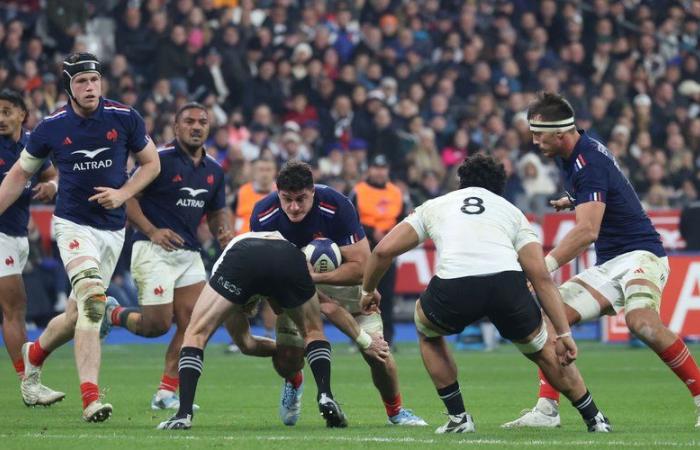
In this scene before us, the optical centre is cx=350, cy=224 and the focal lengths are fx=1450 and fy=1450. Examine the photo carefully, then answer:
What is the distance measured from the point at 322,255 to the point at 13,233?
11.4 feet

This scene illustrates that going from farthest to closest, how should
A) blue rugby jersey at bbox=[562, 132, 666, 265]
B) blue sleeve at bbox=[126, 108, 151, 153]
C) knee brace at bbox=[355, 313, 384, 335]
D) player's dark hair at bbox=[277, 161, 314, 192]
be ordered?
blue sleeve at bbox=[126, 108, 151, 153]
knee brace at bbox=[355, 313, 384, 335]
blue rugby jersey at bbox=[562, 132, 666, 265]
player's dark hair at bbox=[277, 161, 314, 192]

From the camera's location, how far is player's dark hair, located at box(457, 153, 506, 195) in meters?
9.77

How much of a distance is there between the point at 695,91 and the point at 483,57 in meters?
4.38

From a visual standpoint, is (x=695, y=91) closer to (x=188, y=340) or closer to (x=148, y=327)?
(x=148, y=327)

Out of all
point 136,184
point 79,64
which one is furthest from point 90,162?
point 79,64

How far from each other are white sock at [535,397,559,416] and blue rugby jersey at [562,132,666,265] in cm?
118

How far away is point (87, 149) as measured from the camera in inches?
444

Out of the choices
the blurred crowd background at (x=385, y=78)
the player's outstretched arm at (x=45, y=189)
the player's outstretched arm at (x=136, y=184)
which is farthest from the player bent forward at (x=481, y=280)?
the blurred crowd background at (x=385, y=78)

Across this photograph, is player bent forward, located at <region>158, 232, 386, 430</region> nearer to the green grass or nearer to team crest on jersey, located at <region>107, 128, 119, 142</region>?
the green grass

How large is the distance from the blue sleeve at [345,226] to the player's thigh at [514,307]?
1.55 meters

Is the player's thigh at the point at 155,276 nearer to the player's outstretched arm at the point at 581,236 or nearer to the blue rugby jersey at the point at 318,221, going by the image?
the blue rugby jersey at the point at 318,221

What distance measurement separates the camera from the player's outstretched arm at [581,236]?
1036 cm

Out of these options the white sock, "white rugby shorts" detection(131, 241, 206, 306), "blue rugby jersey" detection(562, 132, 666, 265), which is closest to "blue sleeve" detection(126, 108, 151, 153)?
"white rugby shorts" detection(131, 241, 206, 306)

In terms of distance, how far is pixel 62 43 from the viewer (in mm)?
23922
